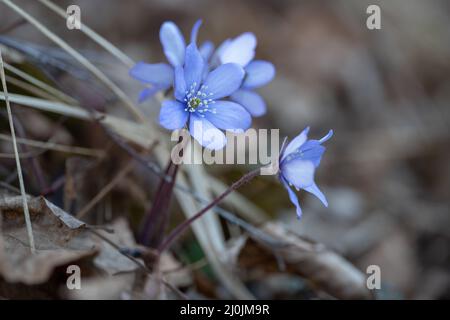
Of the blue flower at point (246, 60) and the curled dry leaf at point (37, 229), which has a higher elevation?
the blue flower at point (246, 60)

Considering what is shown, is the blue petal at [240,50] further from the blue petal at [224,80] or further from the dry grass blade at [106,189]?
the dry grass blade at [106,189]

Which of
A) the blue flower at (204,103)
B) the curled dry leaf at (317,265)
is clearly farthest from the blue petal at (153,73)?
the curled dry leaf at (317,265)

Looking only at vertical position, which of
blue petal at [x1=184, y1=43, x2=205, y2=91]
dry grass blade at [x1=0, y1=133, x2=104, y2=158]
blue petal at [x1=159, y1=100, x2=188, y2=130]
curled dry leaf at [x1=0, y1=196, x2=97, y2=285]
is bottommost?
curled dry leaf at [x1=0, y1=196, x2=97, y2=285]

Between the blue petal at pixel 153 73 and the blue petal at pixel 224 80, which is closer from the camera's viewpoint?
the blue petal at pixel 224 80

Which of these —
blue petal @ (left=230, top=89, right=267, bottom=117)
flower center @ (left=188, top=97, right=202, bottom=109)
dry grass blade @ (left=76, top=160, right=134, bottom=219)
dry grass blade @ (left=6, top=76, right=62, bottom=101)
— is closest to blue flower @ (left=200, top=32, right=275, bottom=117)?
blue petal @ (left=230, top=89, right=267, bottom=117)

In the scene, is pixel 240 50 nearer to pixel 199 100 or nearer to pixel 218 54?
pixel 218 54

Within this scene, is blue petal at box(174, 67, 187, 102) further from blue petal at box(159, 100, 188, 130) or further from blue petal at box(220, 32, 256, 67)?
blue petal at box(220, 32, 256, 67)

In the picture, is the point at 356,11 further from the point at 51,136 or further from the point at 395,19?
the point at 51,136
